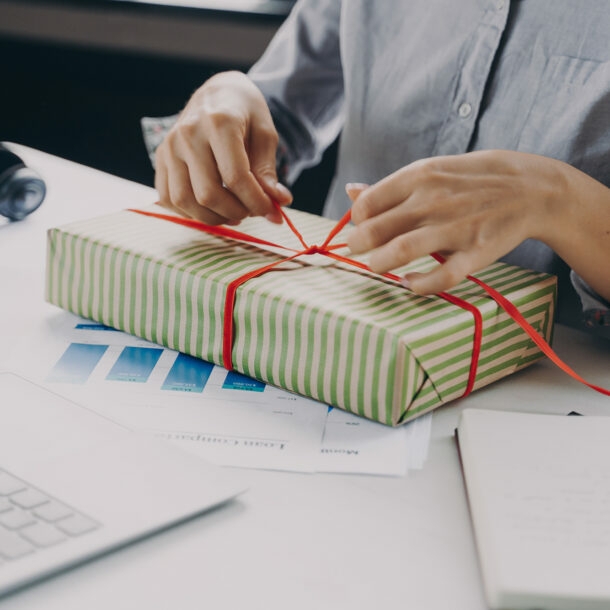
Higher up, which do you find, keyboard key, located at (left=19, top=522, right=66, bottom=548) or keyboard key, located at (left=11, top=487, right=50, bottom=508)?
keyboard key, located at (left=19, top=522, right=66, bottom=548)

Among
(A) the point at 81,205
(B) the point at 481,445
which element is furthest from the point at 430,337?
(A) the point at 81,205

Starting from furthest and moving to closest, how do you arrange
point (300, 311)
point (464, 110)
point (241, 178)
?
point (464, 110) < point (241, 178) < point (300, 311)

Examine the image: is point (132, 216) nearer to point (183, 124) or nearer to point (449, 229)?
point (183, 124)

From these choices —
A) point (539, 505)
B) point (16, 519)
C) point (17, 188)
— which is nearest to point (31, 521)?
point (16, 519)

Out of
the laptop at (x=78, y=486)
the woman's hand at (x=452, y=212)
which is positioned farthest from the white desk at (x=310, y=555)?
the woman's hand at (x=452, y=212)

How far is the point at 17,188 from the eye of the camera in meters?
1.08

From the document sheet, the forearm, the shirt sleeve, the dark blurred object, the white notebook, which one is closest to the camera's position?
the white notebook

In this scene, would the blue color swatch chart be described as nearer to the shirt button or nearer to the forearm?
the forearm

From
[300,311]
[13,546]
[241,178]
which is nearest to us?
[13,546]

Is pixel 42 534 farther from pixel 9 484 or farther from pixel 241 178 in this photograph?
pixel 241 178

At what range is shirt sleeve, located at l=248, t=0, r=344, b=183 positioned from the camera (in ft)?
3.97

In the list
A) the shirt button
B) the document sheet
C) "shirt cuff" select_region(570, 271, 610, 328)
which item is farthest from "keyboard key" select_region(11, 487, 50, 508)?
the shirt button

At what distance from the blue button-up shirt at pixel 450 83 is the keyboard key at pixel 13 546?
1.86 feet

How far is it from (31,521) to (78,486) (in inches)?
1.7
